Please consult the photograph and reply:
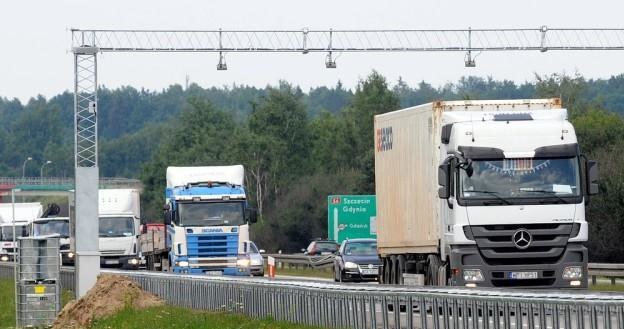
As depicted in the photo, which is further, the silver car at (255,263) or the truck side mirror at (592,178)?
the silver car at (255,263)

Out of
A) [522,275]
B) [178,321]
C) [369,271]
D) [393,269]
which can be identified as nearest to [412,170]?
[393,269]

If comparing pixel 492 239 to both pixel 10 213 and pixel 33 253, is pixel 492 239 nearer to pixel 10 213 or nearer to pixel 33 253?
pixel 33 253

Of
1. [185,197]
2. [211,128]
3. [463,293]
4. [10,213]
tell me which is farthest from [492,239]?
[211,128]

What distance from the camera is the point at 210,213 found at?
46656mm

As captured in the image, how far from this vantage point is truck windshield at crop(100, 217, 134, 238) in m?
54.9

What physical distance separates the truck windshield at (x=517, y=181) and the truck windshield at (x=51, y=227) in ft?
117

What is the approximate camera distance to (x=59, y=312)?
114 ft

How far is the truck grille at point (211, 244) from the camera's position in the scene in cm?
4659

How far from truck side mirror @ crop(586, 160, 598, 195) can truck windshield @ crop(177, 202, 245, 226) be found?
20.7 metres

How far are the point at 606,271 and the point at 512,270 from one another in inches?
797

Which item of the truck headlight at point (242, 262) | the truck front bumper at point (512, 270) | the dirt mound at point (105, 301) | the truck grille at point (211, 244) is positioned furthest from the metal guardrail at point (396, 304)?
the truck headlight at point (242, 262)

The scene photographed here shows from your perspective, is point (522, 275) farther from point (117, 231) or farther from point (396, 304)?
point (117, 231)

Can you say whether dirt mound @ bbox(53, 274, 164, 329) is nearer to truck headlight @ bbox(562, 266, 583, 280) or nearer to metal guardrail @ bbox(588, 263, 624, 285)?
truck headlight @ bbox(562, 266, 583, 280)

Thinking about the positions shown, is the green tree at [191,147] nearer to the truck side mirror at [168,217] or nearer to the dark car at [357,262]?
the truck side mirror at [168,217]
